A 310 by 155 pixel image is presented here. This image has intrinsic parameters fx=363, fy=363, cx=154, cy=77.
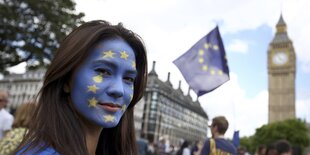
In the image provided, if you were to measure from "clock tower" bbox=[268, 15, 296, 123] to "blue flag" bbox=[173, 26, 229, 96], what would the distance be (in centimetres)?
A: 10319

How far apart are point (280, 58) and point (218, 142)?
11157 centimetres

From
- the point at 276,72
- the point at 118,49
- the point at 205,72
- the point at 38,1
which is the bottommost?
the point at 118,49

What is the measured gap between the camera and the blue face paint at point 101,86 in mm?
1458

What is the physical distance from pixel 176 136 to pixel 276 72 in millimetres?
37225

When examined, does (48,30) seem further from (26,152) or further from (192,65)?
(26,152)

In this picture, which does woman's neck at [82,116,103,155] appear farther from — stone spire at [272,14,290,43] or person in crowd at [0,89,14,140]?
stone spire at [272,14,290,43]

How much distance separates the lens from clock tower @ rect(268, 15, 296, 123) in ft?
346

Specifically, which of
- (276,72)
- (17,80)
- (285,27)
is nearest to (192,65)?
(17,80)

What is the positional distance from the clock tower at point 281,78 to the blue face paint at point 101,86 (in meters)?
110

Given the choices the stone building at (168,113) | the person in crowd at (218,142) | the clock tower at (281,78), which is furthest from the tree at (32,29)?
the clock tower at (281,78)

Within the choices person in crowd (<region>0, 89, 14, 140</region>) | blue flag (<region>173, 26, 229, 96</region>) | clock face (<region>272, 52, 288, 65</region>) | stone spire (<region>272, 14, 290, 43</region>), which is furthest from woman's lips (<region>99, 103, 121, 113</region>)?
stone spire (<region>272, 14, 290, 43</region>)

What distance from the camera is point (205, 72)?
7.68m

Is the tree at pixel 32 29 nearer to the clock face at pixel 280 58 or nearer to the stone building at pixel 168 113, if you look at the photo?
the stone building at pixel 168 113

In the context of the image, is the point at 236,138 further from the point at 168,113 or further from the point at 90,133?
the point at 168,113
